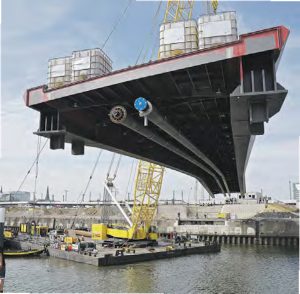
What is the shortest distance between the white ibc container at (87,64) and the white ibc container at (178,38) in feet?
13.8

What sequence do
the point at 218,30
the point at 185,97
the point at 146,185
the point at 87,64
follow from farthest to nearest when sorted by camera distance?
the point at 146,185, the point at 87,64, the point at 185,97, the point at 218,30

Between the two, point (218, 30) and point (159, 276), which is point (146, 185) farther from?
point (218, 30)

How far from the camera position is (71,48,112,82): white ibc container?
71.6ft

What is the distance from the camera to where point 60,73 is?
2264 centimetres

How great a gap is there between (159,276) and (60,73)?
72.6 ft

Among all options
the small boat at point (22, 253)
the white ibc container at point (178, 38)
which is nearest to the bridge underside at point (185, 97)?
the white ibc container at point (178, 38)

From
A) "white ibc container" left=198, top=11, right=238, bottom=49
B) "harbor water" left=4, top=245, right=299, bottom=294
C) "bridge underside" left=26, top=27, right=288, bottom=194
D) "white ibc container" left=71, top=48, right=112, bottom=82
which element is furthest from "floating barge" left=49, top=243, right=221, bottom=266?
"white ibc container" left=198, top=11, right=238, bottom=49

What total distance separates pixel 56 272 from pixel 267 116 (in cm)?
2808

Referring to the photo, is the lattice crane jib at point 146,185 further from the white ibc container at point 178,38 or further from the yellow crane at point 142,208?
the white ibc container at point 178,38

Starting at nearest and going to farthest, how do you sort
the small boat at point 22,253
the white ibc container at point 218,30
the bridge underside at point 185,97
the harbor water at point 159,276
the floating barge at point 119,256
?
the bridge underside at point 185,97 < the white ibc container at point 218,30 < the harbor water at point 159,276 < the floating barge at point 119,256 < the small boat at point 22,253

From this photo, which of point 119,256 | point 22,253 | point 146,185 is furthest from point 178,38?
point 146,185

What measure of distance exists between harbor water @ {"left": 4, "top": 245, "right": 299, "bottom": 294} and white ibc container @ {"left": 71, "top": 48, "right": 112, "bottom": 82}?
16815 mm

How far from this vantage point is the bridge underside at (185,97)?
16.7 metres

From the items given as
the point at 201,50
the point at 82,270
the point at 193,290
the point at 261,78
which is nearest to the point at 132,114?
the point at 201,50
